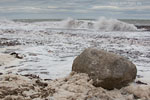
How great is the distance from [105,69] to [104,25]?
28.8 m

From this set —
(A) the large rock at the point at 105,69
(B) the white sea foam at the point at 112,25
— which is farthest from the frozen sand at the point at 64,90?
(B) the white sea foam at the point at 112,25

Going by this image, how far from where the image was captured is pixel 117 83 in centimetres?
568

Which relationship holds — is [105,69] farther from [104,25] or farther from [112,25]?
[104,25]

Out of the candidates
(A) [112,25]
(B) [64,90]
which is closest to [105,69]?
(B) [64,90]

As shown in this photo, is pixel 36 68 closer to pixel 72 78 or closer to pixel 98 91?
pixel 72 78

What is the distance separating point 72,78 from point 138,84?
4.99 feet

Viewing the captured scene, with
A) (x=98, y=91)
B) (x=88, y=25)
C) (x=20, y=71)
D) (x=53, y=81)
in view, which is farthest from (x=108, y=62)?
(x=88, y=25)

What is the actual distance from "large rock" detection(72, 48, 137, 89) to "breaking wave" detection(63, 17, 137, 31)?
85.1 feet

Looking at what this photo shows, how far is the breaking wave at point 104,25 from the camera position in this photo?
3188 centimetres

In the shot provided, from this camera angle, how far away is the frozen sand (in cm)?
505

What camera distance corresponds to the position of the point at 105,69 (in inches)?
224

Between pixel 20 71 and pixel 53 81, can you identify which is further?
pixel 20 71

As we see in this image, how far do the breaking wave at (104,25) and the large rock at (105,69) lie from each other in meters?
25.9

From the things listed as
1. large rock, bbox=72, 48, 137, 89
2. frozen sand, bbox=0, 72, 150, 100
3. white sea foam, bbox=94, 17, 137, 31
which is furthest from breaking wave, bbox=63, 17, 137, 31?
frozen sand, bbox=0, 72, 150, 100
